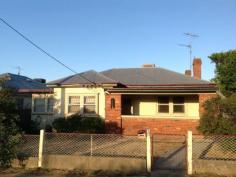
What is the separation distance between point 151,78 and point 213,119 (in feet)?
38.9

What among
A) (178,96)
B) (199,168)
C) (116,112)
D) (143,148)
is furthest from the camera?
(178,96)

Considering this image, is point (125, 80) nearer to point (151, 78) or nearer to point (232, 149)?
point (151, 78)

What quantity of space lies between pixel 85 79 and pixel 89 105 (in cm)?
165

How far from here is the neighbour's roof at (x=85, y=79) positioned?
2372 cm

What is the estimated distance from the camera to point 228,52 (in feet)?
87.9

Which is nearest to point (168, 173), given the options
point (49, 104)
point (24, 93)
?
point (49, 104)

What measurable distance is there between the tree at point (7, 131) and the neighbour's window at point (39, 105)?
11.2 meters

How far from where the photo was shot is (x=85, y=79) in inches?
957

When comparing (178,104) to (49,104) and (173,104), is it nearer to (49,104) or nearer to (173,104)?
(173,104)

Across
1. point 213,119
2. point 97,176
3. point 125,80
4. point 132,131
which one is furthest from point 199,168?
point 125,80

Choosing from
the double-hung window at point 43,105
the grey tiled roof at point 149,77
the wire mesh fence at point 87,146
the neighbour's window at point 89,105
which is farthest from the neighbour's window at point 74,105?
the wire mesh fence at point 87,146

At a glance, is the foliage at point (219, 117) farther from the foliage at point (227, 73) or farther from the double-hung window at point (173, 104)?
the foliage at point (227, 73)

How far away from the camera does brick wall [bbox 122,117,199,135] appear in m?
22.6

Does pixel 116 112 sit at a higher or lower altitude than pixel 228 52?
lower
